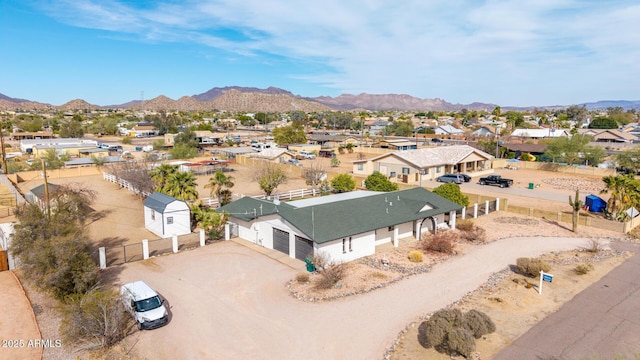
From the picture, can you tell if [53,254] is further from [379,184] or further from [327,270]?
[379,184]

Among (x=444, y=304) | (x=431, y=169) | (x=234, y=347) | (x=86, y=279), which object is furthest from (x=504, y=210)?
(x=86, y=279)

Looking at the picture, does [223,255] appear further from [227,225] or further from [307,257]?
[307,257]

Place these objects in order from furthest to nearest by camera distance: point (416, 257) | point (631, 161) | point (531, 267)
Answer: point (631, 161)
point (416, 257)
point (531, 267)

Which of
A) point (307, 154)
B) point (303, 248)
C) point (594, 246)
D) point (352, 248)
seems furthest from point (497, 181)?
point (307, 154)

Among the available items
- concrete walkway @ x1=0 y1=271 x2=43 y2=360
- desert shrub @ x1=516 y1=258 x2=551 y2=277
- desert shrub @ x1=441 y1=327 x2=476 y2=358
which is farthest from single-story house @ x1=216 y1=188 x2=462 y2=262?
concrete walkway @ x1=0 y1=271 x2=43 y2=360

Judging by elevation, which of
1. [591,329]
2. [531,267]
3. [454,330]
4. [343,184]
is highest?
[343,184]

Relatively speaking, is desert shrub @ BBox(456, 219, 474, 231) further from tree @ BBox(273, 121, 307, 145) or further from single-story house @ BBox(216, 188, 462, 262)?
tree @ BBox(273, 121, 307, 145)

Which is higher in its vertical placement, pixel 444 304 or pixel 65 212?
pixel 65 212
